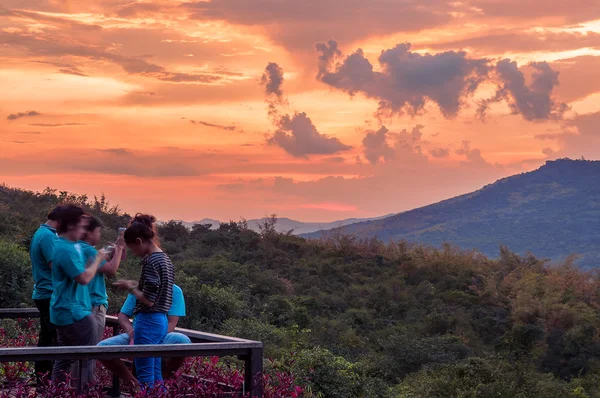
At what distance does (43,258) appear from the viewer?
687 cm

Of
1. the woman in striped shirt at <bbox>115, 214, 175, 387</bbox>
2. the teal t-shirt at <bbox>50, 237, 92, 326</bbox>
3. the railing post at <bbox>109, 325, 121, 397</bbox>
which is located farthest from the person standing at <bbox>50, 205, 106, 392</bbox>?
the railing post at <bbox>109, 325, 121, 397</bbox>

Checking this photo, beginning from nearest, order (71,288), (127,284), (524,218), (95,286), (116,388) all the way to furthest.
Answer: (127,284), (71,288), (95,286), (116,388), (524,218)

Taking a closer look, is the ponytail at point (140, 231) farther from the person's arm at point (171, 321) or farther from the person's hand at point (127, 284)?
the person's arm at point (171, 321)

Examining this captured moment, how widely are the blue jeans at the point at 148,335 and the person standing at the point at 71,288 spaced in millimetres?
399

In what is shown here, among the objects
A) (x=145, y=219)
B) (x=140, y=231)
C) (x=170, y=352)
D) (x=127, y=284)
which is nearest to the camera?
(x=170, y=352)

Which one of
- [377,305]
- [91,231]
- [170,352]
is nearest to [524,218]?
[377,305]

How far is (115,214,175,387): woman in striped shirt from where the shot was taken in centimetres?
617

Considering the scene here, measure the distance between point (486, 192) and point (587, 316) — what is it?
10795 centimetres

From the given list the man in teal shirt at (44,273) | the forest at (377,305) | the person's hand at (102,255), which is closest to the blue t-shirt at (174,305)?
the person's hand at (102,255)

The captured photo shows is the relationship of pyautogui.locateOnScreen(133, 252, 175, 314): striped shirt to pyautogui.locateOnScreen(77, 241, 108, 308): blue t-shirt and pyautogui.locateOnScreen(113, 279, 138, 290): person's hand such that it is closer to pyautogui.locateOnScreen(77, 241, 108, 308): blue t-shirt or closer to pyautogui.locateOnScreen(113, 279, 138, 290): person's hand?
pyautogui.locateOnScreen(113, 279, 138, 290): person's hand

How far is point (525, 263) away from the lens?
30297 mm

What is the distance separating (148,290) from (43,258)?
126 cm

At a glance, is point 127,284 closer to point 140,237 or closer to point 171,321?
point 140,237

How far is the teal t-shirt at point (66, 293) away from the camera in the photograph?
20.5ft
